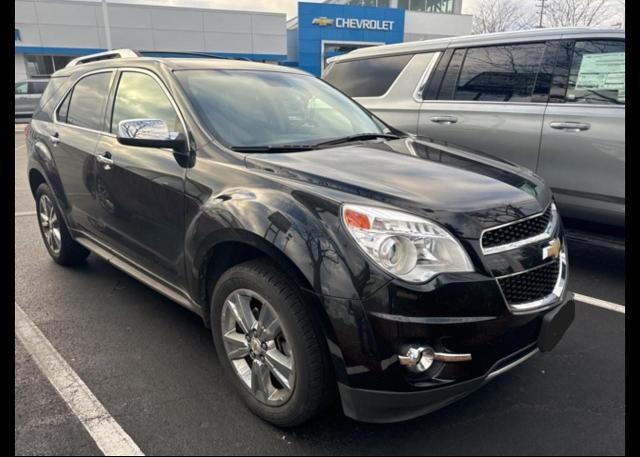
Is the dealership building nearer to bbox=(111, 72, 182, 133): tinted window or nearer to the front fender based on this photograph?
bbox=(111, 72, 182, 133): tinted window

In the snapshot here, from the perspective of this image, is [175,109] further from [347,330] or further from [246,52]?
[246,52]

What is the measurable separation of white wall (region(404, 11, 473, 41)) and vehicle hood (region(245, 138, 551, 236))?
1499 inches

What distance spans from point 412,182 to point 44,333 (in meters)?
2.71

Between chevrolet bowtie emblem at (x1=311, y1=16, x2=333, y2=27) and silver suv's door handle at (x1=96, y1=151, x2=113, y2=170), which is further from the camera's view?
chevrolet bowtie emblem at (x1=311, y1=16, x2=333, y2=27)

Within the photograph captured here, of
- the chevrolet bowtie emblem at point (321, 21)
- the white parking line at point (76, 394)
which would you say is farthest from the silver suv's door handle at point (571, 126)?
the chevrolet bowtie emblem at point (321, 21)

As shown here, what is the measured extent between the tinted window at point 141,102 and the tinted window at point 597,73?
11.0 ft

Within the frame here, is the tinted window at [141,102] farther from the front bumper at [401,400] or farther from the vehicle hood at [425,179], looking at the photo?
the front bumper at [401,400]

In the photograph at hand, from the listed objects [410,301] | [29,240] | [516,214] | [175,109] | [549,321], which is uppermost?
[175,109]

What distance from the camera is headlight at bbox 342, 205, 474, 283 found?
1990 mm

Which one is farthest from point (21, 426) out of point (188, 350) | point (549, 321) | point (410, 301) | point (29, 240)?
point (29, 240)

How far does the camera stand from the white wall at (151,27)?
27609 mm

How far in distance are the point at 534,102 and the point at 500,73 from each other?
1.62 ft

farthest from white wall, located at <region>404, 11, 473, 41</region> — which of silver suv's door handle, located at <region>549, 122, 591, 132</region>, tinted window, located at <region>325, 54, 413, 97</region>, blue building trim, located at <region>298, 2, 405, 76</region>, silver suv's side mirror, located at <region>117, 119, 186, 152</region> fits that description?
silver suv's side mirror, located at <region>117, 119, 186, 152</region>

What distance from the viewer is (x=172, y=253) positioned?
2912 millimetres
